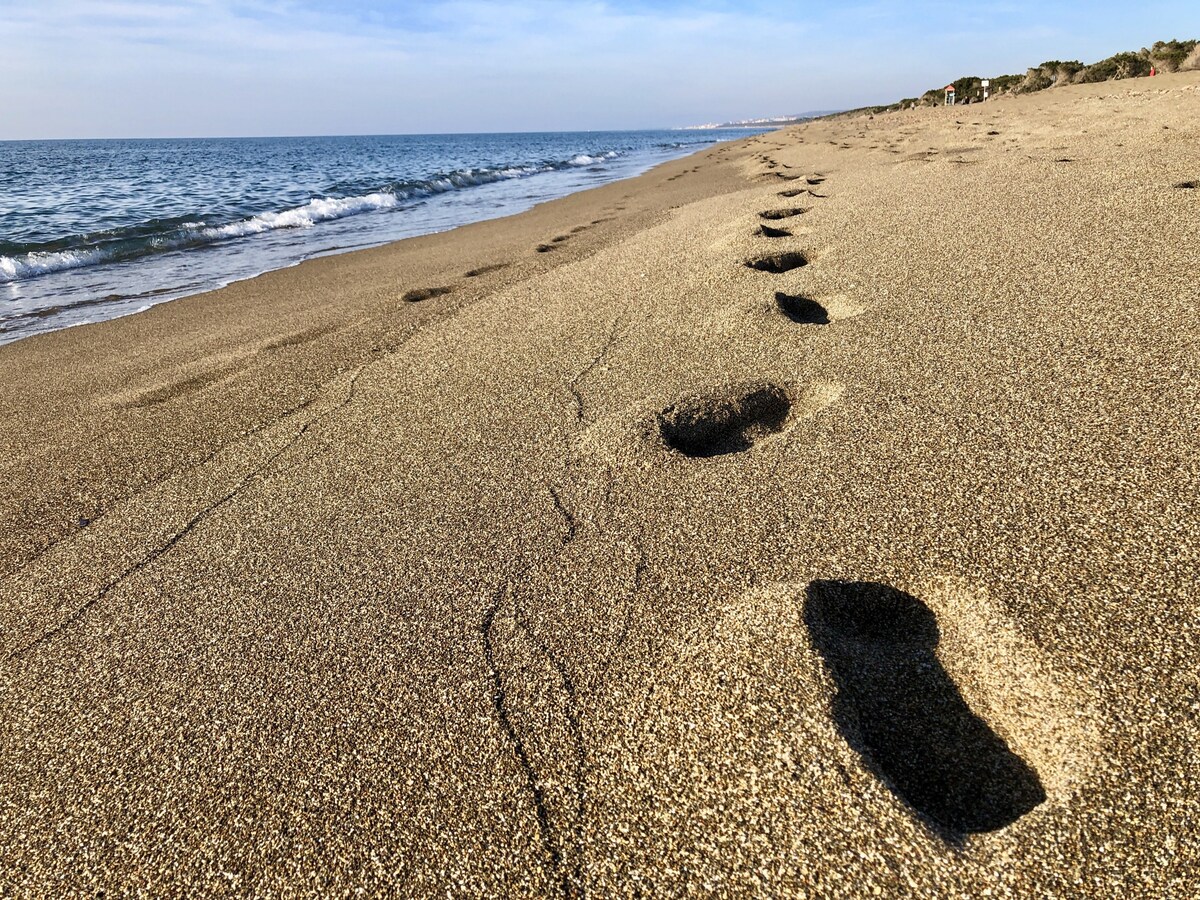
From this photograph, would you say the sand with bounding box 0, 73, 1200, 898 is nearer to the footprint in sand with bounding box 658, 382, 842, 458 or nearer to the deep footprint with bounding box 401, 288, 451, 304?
the footprint in sand with bounding box 658, 382, 842, 458

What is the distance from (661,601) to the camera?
1865 millimetres

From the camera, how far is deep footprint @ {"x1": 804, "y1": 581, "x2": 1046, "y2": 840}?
4.22ft

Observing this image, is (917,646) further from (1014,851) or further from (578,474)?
(578,474)

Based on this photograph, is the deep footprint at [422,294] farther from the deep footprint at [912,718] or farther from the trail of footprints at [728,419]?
the deep footprint at [912,718]

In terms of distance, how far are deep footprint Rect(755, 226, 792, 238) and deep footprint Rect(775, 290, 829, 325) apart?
54.9 inches

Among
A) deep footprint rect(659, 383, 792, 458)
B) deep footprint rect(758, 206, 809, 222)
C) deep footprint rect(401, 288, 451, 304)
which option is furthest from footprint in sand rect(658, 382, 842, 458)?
deep footprint rect(401, 288, 451, 304)

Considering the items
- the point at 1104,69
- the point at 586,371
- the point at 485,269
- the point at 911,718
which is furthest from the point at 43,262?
the point at 1104,69

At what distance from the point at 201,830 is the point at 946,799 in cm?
161

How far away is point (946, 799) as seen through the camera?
1.30 metres

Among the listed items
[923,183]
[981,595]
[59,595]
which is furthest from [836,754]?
[923,183]

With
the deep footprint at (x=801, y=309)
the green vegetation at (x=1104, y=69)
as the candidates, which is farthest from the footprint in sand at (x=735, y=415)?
the green vegetation at (x=1104, y=69)

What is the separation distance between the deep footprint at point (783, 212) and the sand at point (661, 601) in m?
1.79

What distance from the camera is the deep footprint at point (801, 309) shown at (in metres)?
3.54

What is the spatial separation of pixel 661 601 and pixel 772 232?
4004 mm
